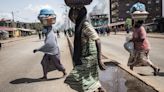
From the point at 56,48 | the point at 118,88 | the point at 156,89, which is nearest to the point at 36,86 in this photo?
the point at 56,48

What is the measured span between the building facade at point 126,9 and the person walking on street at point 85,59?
439 feet

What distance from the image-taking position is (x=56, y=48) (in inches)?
467

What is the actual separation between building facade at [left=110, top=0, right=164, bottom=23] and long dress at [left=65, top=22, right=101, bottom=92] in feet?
439

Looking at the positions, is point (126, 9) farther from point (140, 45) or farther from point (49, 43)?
point (49, 43)

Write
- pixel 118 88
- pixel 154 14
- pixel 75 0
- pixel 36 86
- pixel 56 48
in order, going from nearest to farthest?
pixel 75 0, pixel 118 88, pixel 36 86, pixel 56 48, pixel 154 14

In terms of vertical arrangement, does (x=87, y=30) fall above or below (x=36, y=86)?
above

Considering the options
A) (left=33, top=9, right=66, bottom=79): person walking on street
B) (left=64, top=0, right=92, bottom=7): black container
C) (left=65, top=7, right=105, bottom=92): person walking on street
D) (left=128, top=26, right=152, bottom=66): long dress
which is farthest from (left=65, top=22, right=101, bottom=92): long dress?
(left=128, top=26, right=152, bottom=66): long dress

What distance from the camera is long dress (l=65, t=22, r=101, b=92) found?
7.20m

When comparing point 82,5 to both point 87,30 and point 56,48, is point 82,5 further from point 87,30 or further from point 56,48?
point 56,48

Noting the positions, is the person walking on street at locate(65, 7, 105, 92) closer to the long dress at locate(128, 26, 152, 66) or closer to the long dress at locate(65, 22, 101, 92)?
the long dress at locate(65, 22, 101, 92)

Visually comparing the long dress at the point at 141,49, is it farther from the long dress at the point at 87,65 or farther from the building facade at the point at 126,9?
the building facade at the point at 126,9

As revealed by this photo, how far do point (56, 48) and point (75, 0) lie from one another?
4.73 meters

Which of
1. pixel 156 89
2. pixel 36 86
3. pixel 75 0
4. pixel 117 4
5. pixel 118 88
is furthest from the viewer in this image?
pixel 117 4

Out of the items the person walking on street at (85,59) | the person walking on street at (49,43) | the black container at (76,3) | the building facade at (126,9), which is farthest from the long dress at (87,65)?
the building facade at (126,9)
